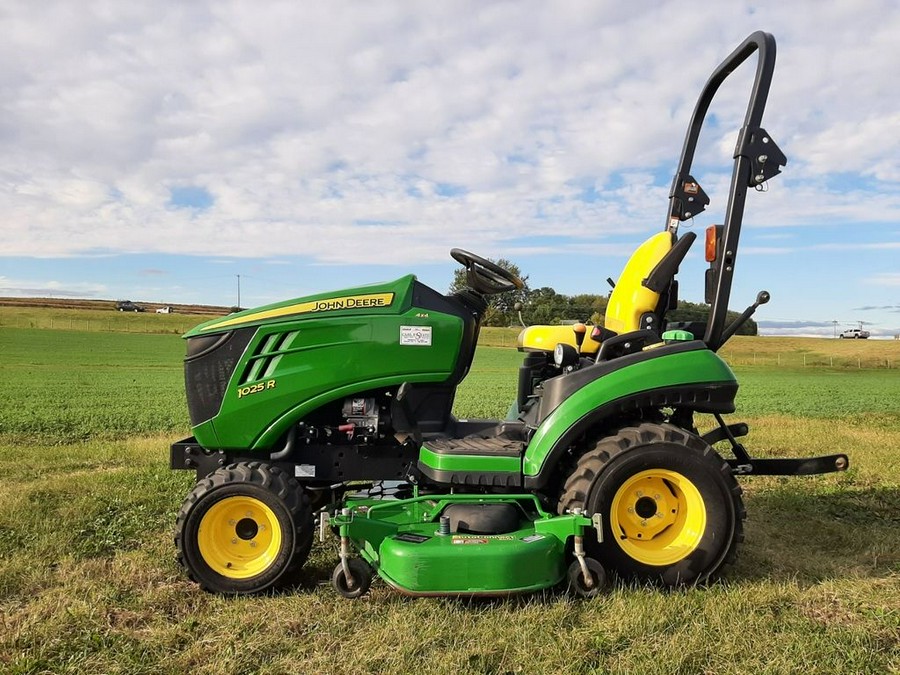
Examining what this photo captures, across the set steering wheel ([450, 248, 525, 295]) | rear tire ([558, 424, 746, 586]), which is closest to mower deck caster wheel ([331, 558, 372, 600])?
rear tire ([558, 424, 746, 586])

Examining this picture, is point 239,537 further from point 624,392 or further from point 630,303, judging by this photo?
point 630,303

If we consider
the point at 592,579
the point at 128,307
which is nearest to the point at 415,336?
the point at 592,579

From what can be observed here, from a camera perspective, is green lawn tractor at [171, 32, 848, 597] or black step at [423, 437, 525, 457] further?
black step at [423, 437, 525, 457]

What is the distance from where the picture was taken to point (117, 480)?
6.18 m

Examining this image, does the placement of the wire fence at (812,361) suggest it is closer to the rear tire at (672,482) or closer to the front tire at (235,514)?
the rear tire at (672,482)

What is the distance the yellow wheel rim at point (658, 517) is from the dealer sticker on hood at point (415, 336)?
56.1 inches

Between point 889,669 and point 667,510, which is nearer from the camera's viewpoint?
point 889,669

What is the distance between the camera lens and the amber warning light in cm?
418

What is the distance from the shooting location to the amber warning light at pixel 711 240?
418 cm

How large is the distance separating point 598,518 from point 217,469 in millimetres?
2244

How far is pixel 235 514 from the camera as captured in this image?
12.8 ft

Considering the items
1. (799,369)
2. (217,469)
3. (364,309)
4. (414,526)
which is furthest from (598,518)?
(799,369)

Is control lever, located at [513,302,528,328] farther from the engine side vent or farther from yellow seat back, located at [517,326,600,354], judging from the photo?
the engine side vent

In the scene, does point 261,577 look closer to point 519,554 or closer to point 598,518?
point 519,554
